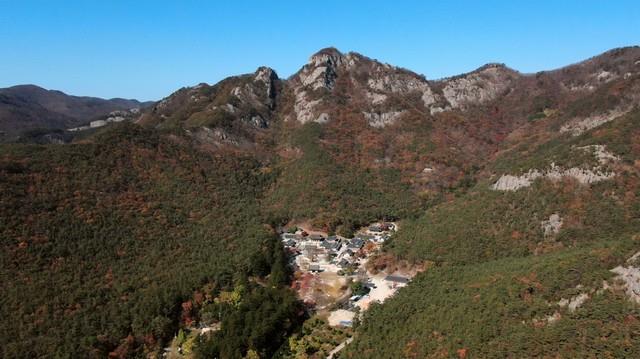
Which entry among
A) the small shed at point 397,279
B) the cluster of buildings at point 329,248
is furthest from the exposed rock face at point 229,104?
the small shed at point 397,279

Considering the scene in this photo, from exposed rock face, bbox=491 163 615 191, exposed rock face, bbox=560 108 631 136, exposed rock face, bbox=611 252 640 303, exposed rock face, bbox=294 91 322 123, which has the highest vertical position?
exposed rock face, bbox=294 91 322 123

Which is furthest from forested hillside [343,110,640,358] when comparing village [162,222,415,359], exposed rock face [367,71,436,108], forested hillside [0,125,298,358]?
exposed rock face [367,71,436,108]

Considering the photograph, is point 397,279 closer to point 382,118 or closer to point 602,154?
point 602,154

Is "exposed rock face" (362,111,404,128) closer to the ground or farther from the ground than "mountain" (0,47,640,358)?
farther from the ground

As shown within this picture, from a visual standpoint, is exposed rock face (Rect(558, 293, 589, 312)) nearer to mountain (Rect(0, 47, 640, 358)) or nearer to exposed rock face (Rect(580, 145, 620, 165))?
mountain (Rect(0, 47, 640, 358))

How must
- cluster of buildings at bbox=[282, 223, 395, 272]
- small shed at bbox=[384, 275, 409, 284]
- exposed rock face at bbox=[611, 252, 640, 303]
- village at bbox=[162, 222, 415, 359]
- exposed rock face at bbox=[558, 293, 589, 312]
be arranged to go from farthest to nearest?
cluster of buildings at bbox=[282, 223, 395, 272] < small shed at bbox=[384, 275, 409, 284] < village at bbox=[162, 222, 415, 359] < exposed rock face at bbox=[558, 293, 589, 312] < exposed rock face at bbox=[611, 252, 640, 303]

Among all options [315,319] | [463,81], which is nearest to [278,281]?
[315,319]

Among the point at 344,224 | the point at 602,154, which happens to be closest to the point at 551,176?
the point at 602,154
